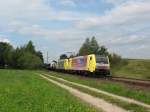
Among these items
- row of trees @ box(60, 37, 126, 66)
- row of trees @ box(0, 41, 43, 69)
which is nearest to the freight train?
row of trees @ box(60, 37, 126, 66)

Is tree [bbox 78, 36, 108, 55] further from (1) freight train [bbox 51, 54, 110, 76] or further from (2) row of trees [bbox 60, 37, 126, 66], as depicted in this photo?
(1) freight train [bbox 51, 54, 110, 76]

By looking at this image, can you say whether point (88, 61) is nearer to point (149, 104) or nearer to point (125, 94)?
point (125, 94)

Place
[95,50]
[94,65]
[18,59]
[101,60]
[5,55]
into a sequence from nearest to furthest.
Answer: [94,65] → [101,60] → [95,50] → [18,59] → [5,55]

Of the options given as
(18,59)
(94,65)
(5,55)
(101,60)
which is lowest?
(94,65)

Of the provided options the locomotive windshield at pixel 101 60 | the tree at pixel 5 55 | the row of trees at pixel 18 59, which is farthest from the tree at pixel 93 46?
the locomotive windshield at pixel 101 60

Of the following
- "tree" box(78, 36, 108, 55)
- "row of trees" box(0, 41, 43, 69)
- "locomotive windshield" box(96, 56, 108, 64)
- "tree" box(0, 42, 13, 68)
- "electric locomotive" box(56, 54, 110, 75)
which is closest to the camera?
"electric locomotive" box(56, 54, 110, 75)

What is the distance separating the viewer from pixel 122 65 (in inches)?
3944

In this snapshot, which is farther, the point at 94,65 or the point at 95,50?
the point at 95,50

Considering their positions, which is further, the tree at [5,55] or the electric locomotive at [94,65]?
the tree at [5,55]

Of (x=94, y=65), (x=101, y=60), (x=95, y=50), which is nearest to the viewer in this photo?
(x=94, y=65)

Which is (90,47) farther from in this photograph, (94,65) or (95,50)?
(94,65)

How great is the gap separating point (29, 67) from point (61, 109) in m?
146

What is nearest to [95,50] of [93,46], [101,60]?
[93,46]

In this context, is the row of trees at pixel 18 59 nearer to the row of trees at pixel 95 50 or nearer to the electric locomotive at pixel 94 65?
the row of trees at pixel 95 50
